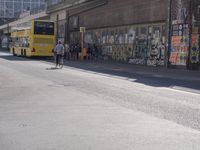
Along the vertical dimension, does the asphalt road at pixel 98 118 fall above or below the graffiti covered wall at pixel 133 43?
below

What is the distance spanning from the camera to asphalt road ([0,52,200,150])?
8.70 m

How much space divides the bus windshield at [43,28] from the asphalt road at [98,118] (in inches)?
1229

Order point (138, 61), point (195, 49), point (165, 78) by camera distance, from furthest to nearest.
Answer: point (138, 61) < point (195, 49) < point (165, 78)

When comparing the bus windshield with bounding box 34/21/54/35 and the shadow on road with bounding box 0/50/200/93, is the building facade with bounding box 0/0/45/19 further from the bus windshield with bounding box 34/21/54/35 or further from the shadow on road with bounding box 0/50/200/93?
the shadow on road with bounding box 0/50/200/93

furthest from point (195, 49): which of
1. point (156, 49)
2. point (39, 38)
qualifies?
point (39, 38)

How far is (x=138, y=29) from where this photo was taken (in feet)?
145

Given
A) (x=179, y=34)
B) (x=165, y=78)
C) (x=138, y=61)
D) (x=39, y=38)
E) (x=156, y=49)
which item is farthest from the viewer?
(x=39, y=38)

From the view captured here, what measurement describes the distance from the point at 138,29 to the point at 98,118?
33.4m

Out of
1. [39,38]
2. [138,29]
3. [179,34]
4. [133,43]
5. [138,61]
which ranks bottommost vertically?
[138,61]

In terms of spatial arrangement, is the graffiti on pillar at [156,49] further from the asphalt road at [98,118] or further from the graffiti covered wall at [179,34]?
the asphalt road at [98,118]

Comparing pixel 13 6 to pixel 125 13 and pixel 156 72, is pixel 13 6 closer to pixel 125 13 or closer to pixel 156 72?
pixel 125 13

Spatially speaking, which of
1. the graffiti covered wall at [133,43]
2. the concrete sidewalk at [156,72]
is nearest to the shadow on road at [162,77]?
the concrete sidewalk at [156,72]

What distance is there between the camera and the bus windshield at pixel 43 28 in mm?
49562

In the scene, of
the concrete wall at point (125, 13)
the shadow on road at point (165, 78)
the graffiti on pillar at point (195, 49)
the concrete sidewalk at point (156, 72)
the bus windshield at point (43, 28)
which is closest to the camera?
the shadow on road at point (165, 78)
